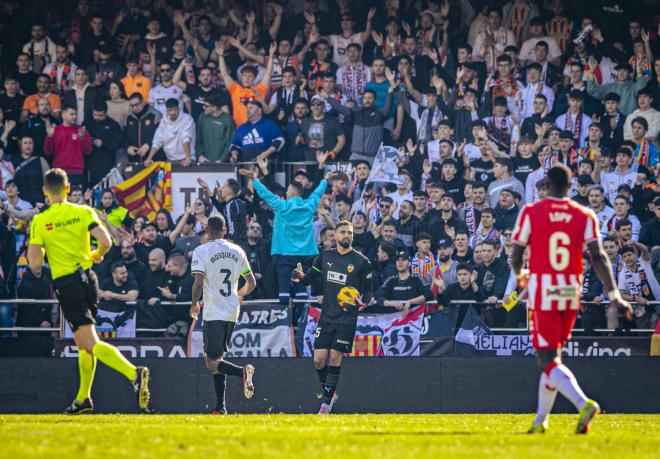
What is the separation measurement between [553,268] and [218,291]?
5526mm

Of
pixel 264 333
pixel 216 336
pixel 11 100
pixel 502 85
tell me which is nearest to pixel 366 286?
pixel 216 336

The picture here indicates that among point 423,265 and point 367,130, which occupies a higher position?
point 367,130

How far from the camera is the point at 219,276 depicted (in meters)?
14.9

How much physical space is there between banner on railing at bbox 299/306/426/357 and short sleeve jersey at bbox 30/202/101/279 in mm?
6483

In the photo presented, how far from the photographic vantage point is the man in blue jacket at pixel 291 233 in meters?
19.5

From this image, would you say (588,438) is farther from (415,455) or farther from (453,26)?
(453,26)

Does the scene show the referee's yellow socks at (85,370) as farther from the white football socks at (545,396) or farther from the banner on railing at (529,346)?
the banner on railing at (529,346)

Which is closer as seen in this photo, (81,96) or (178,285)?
(178,285)

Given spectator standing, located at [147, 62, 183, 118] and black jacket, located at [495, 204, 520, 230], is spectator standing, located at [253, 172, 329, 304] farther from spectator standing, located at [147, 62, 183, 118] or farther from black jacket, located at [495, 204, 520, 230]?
spectator standing, located at [147, 62, 183, 118]

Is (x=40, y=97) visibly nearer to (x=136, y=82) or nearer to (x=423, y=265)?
(x=136, y=82)

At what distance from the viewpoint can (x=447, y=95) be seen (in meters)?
21.8

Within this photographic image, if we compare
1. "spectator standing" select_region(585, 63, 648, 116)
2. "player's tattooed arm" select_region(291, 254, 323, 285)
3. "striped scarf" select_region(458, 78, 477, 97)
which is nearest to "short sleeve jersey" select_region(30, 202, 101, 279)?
"player's tattooed arm" select_region(291, 254, 323, 285)

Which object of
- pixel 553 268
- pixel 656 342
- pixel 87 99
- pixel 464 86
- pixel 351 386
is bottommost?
pixel 351 386

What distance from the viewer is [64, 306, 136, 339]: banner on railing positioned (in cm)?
1909
